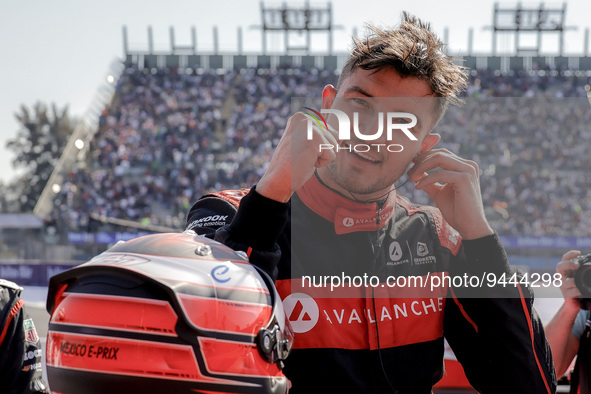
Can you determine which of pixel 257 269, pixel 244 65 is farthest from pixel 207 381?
pixel 244 65

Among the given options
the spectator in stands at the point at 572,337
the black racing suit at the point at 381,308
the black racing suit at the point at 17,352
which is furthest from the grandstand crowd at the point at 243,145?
the black racing suit at the point at 381,308

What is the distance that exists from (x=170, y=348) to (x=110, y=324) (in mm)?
104

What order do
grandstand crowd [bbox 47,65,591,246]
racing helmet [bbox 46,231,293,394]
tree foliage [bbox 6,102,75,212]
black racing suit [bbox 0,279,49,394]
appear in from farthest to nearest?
tree foliage [bbox 6,102,75,212] < grandstand crowd [bbox 47,65,591,246] < black racing suit [bbox 0,279,49,394] < racing helmet [bbox 46,231,293,394]

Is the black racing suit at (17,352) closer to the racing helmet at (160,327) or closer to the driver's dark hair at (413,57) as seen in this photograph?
the racing helmet at (160,327)

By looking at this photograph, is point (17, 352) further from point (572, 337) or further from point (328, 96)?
point (572, 337)

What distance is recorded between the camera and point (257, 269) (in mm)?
1120

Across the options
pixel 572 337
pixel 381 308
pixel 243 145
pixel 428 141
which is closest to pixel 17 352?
pixel 381 308

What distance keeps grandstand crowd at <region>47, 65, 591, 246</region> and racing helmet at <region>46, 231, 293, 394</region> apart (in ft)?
29.2

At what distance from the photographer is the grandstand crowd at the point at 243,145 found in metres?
15.7

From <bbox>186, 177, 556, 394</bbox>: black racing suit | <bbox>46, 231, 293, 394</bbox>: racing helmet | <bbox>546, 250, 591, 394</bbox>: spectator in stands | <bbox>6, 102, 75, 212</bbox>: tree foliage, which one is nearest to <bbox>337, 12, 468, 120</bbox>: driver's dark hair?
<bbox>186, 177, 556, 394</bbox>: black racing suit

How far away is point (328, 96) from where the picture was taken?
1.50 metres

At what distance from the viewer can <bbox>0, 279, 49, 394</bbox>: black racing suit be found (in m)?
2.29

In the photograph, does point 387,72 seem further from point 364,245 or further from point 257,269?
point 257,269

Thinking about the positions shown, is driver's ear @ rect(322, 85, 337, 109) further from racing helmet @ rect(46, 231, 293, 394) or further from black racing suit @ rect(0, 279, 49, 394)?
black racing suit @ rect(0, 279, 49, 394)
